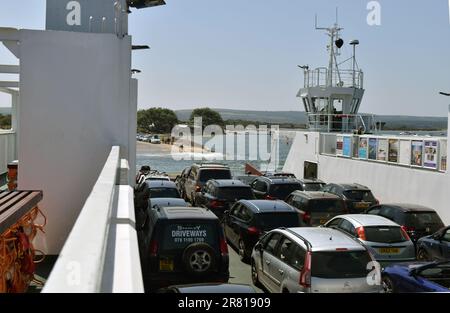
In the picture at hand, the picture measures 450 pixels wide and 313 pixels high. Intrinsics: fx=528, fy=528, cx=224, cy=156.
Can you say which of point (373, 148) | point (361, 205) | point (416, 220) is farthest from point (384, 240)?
point (373, 148)

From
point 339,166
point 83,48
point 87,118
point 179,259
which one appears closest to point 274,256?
point 179,259

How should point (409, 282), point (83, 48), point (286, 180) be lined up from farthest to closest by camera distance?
point (286, 180), point (83, 48), point (409, 282)

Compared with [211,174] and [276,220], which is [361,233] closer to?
[276,220]

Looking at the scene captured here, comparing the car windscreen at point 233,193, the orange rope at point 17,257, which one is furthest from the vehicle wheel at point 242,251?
the orange rope at point 17,257

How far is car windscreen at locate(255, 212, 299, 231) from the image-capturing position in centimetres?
1109

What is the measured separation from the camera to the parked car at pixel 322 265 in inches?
288

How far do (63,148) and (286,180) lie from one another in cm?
971

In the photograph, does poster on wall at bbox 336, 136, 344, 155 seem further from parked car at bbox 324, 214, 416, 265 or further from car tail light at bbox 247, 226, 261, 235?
car tail light at bbox 247, 226, 261, 235

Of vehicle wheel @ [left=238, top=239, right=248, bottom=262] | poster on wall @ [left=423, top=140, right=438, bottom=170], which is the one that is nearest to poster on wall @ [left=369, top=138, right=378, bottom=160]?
poster on wall @ [left=423, top=140, right=438, bottom=170]

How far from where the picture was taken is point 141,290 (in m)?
2.86

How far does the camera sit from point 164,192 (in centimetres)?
1478

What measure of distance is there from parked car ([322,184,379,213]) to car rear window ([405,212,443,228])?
11.7 feet

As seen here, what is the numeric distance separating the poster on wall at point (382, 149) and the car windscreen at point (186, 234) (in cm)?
1300

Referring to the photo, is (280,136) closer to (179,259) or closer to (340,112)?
(340,112)
